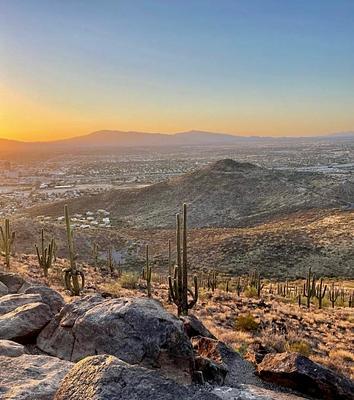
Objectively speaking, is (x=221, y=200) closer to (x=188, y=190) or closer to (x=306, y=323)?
(x=188, y=190)

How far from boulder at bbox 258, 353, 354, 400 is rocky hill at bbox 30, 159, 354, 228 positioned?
5284 centimetres

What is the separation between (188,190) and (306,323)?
2369 inches

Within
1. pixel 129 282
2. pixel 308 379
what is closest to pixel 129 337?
pixel 308 379

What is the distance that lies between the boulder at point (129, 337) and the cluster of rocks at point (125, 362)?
0.05ft

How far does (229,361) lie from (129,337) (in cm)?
272

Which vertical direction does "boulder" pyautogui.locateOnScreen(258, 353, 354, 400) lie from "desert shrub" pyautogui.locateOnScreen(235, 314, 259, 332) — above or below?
above

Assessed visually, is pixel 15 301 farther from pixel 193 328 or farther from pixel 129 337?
pixel 129 337

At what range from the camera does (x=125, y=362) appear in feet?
18.9

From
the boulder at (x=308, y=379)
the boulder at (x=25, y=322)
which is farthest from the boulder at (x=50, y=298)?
the boulder at (x=308, y=379)

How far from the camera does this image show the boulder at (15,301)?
380 inches

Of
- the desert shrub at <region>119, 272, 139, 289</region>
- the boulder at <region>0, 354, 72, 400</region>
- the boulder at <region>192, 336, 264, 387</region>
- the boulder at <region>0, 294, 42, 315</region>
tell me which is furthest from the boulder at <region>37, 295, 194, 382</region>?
the desert shrub at <region>119, 272, 139, 289</region>

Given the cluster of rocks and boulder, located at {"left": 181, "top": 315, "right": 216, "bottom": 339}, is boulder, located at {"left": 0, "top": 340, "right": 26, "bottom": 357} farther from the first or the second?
boulder, located at {"left": 181, "top": 315, "right": 216, "bottom": 339}

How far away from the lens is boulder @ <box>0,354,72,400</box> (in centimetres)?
537

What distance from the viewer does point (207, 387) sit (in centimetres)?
671
